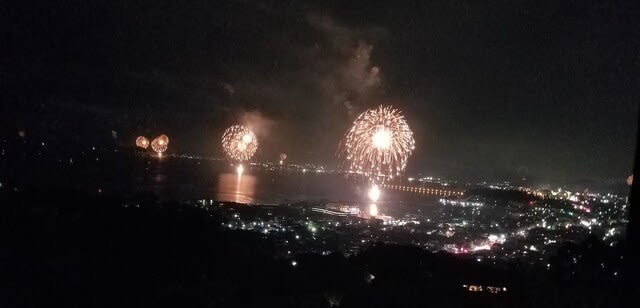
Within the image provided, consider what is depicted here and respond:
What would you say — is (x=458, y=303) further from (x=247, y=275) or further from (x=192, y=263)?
(x=192, y=263)

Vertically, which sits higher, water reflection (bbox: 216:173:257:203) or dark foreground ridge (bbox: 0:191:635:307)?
water reflection (bbox: 216:173:257:203)

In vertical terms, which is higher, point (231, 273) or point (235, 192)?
point (235, 192)

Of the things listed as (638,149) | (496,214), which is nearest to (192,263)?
(638,149)

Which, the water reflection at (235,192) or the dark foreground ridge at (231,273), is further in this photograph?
the water reflection at (235,192)

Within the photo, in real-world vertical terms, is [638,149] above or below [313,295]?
above

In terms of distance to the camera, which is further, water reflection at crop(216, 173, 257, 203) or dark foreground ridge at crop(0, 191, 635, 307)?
water reflection at crop(216, 173, 257, 203)

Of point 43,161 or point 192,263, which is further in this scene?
point 43,161

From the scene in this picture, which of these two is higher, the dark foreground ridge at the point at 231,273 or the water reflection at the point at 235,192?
the water reflection at the point at 235,192

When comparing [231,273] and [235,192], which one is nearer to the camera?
[231,273]
